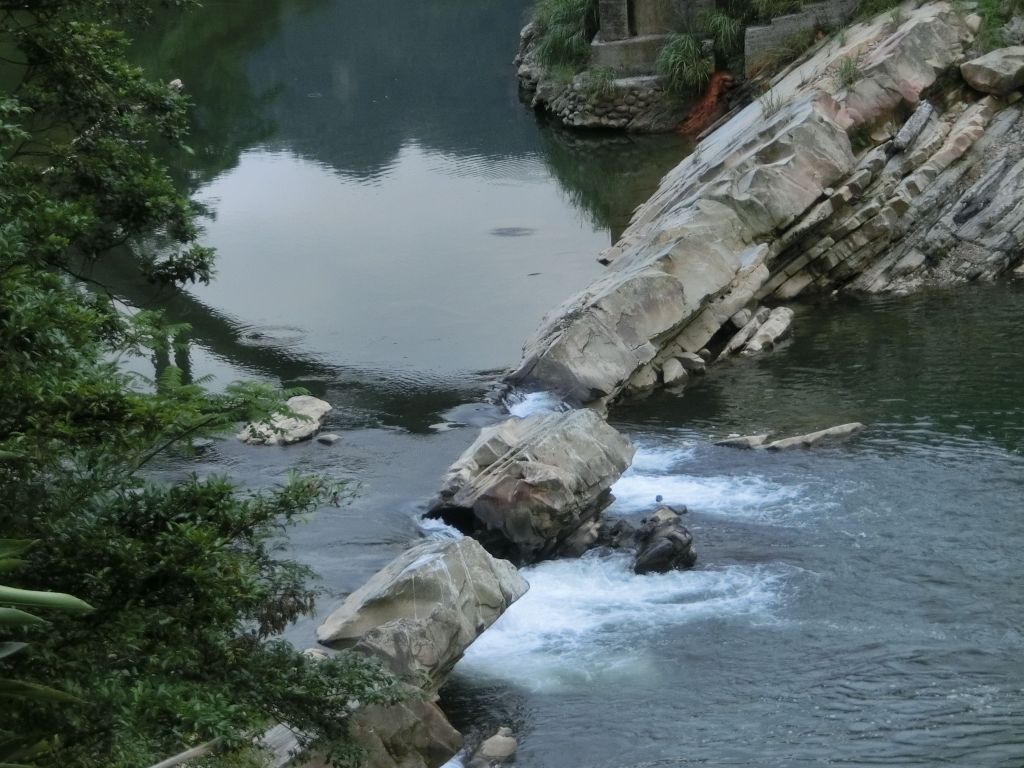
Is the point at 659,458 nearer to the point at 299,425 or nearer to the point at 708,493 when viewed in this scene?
the point at 708,493

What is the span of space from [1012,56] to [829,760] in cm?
2107

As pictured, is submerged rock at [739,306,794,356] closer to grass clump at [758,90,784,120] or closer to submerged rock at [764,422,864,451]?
submerged rock at [764,422,864,451]

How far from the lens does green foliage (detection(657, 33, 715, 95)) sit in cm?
4109

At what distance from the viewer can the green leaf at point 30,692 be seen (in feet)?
22.7

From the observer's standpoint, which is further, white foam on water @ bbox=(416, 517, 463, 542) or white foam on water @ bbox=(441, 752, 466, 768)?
white foam on water @ bbox=(416, 517, 463, 542)

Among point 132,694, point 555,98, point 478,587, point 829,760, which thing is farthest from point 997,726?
point 555,98

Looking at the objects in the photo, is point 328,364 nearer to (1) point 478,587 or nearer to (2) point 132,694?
(1) point 478,587

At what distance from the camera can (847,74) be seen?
29109 millimetres

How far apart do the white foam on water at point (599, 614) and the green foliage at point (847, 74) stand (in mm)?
16042

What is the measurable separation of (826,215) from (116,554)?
21065 mm

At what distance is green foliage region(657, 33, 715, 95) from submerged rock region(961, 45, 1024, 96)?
13160 millimetres

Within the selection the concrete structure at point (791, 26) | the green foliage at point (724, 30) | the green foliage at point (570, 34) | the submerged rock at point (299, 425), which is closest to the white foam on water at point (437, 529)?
the submerged rock at point (299, 425)

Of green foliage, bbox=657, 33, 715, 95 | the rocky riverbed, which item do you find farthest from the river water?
green foliage, bbox=657, 33, 715, 95

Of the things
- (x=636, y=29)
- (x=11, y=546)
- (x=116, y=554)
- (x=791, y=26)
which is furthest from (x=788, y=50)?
(x=11, y=546)
